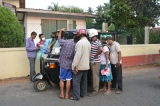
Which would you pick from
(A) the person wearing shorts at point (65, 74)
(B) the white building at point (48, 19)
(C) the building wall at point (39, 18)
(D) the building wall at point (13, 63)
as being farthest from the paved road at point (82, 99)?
(B) the white building at point (48, 19)

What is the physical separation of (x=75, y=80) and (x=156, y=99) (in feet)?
7.35

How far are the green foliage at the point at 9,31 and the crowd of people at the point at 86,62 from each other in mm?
3049

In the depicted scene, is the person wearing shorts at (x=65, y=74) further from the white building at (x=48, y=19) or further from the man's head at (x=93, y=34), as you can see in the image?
the white building at (x=48, y=19)

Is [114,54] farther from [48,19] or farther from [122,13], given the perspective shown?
[122,13]

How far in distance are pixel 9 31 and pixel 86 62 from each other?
13.0ft

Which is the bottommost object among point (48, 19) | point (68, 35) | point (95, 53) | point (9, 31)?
point (95, 53)

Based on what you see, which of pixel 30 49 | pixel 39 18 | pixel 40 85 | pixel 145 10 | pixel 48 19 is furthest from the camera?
pixel 145 10

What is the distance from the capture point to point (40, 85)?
Answer: 244 inches

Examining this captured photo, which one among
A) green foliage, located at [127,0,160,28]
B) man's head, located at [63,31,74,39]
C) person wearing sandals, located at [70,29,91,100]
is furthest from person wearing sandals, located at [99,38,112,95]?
green foliage, located at [127,0,160,28]

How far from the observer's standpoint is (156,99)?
18.3 ft

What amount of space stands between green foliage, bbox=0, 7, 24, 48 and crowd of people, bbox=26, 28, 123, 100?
3049mm

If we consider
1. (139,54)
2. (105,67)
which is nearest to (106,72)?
(105,67)

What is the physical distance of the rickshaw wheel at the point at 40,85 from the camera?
6.14m

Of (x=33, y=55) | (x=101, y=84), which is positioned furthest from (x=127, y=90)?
(x=33, y=55)
